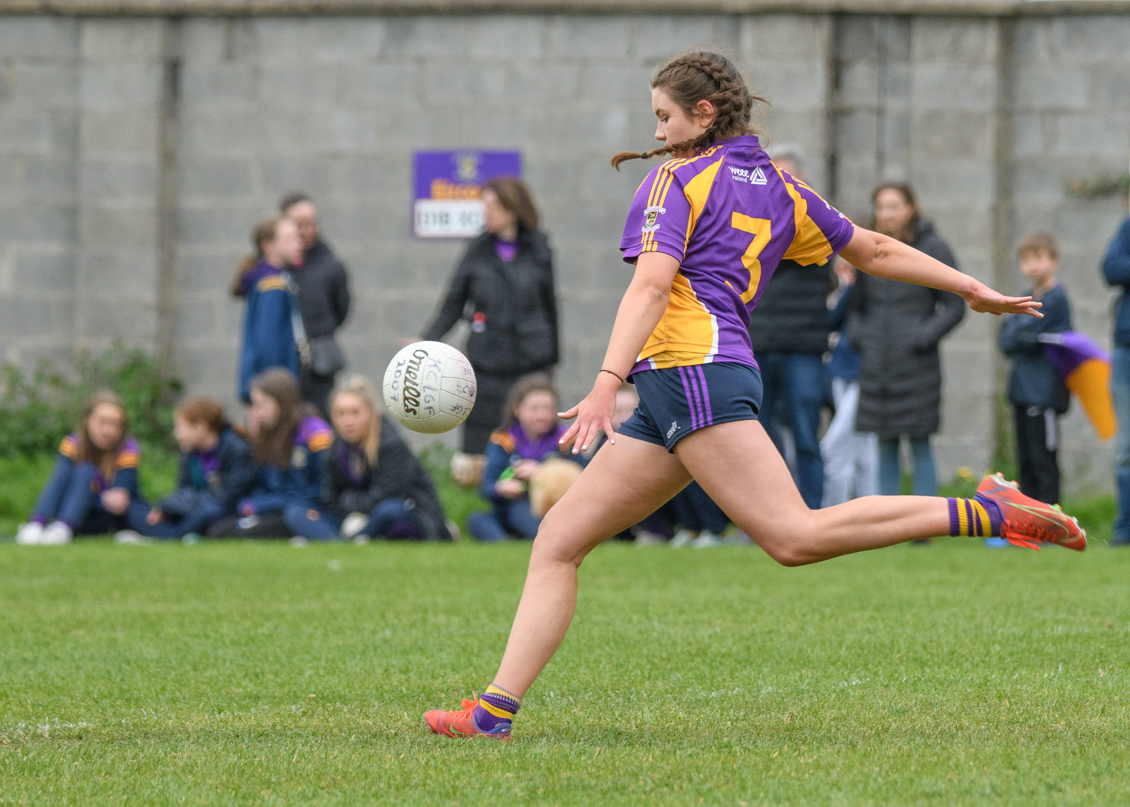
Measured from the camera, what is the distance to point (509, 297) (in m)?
11.0

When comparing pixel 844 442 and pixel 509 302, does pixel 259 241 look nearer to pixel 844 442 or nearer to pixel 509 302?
pixel 509 302

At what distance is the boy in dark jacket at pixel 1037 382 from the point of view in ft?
33.7

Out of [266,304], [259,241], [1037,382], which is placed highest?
[259,241]

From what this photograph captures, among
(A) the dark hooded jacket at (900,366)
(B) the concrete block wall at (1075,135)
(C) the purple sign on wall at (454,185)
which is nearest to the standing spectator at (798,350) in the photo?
(A) the dark hooded jacket at (900,366)

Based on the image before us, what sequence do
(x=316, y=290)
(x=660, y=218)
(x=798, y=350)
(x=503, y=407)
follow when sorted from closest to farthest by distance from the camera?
(x=660, y=218), (x=798, y=350), (x=503, y=407), (x=316, y=290)

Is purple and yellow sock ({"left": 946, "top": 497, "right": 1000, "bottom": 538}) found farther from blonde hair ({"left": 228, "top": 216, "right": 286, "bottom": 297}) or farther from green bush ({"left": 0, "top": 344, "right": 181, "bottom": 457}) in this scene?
green bush ({"left": 0, "top": 344, "right": 181, "bottom": 457})

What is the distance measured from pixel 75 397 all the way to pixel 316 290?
3.38 metres

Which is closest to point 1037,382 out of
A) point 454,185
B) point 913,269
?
point 454,185

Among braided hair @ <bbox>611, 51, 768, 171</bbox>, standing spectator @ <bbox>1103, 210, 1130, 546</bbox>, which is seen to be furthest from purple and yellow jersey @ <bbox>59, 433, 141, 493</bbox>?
braided hair @ <bbox>611, 51, 768, 171</bbox>

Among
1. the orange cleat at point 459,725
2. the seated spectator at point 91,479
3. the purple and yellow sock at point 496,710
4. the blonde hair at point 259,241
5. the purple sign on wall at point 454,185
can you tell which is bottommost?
the orange cleat at point 459,725

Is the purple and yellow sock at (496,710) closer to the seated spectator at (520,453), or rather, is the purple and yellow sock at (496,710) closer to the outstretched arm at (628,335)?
the outstretched arm at (628,335)

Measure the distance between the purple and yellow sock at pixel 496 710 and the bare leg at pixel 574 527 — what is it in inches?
1.0

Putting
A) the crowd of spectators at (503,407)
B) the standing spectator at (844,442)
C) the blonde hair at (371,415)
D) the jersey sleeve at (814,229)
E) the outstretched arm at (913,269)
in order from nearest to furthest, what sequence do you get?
the jersey sleeve at (814,229) → the outstretched arm at (913,269) → the crowd of spectators at (503,407) → the blonde hair at (371,415) → the standing spectator at (844,442)

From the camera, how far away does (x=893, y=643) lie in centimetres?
580
